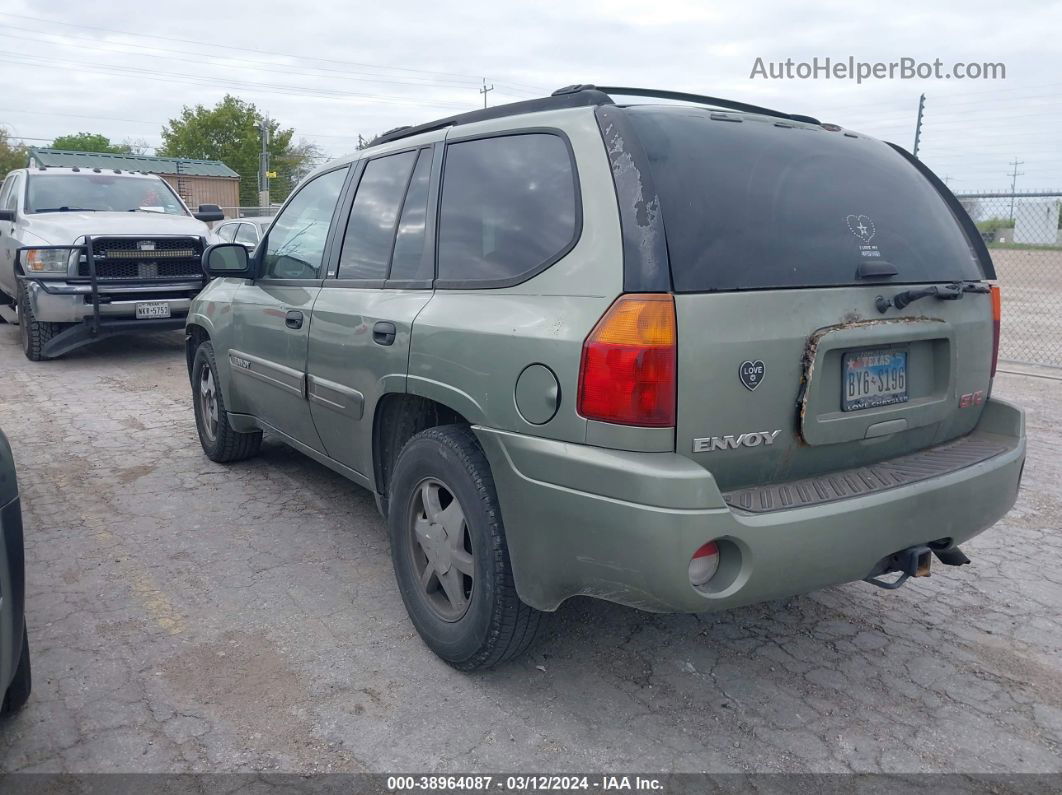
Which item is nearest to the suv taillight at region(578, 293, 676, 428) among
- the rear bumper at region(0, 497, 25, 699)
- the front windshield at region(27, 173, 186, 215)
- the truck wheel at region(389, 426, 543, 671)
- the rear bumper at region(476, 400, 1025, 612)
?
the rear bumper at region(476, 400, 1025, 612)

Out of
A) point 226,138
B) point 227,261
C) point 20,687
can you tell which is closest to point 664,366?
point 20,687

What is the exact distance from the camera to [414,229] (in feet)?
11.2

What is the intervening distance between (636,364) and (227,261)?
2993 mm

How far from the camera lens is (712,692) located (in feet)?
9.75

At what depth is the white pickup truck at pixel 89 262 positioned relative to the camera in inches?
363

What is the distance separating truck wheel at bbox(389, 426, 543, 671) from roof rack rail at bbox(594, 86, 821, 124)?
4.19 ft

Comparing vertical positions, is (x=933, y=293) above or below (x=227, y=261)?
below

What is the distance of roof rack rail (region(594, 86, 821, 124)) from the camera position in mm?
2992

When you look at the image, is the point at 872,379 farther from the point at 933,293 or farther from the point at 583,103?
the point at 583,103

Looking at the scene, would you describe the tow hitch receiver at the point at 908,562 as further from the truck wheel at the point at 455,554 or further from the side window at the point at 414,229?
the side window at the point at 414,229

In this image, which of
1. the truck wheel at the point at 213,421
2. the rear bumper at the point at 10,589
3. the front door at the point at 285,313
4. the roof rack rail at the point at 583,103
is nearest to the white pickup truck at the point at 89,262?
the truck wheel at the point at 213,421

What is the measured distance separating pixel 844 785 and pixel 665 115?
205 centimetres

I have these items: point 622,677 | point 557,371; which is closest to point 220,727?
point 622,677

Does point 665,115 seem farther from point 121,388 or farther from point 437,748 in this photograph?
point 121,388
